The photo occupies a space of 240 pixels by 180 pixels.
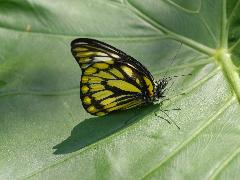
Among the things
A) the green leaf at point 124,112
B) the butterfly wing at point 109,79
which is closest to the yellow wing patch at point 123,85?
the butterfly wing at point 109,79

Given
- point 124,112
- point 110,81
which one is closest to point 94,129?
point 124,112

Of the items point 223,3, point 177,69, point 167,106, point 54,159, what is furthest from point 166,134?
point 223,3

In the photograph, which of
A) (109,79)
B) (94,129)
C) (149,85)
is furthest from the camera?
(109,79)

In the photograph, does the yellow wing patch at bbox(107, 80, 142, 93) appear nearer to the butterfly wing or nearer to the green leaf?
the butterfly wing

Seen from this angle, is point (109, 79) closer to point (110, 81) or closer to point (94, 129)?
point (110, 81)

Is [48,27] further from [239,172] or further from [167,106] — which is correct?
[239,172]

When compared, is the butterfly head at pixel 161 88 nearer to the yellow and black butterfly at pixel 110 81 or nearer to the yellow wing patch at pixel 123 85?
the yellow and black butterfly at pixel 110 81

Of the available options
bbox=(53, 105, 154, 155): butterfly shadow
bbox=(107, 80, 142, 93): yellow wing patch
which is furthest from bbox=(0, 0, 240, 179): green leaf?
bbox=(107, 80, 142, 93): yellow wing patch

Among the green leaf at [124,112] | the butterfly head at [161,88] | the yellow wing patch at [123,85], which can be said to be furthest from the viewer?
the yellow wing patch at [123,85]
